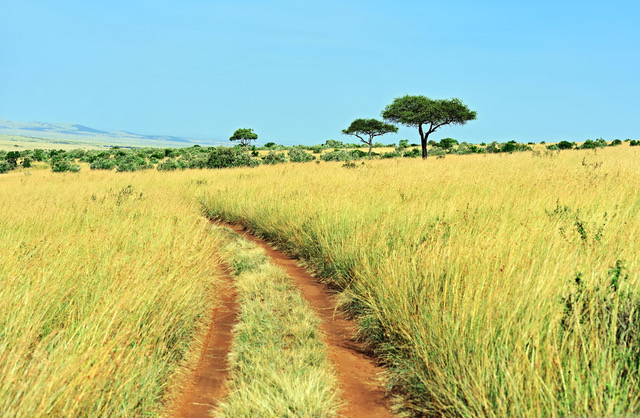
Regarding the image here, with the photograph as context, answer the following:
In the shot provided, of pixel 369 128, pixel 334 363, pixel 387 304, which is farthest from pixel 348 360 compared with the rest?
pixel 369 128

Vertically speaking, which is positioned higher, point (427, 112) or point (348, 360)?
point (427, 112)

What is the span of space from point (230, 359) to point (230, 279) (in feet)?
10.3

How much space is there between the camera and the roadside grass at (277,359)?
144 inches

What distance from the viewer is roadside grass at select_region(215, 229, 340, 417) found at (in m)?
3.66

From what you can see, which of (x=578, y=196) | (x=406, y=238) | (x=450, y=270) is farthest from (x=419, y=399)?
(x=578, y=196)

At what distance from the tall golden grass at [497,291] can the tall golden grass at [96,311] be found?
2326mm

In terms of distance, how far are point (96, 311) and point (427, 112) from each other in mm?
38501

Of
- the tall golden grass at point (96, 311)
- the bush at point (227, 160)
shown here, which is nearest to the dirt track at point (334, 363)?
the tall golden grass at point (96, 311)

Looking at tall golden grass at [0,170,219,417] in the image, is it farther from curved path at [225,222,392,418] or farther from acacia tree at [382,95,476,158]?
acacia tree at [382,95,476,158]

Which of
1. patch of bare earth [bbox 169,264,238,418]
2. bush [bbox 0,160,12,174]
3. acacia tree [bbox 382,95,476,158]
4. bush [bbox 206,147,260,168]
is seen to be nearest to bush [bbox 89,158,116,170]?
bush [bbox 0,160,12,174]

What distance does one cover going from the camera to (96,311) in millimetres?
4270

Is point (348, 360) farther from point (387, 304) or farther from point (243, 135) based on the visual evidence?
point (243, 135)

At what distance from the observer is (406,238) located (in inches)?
262

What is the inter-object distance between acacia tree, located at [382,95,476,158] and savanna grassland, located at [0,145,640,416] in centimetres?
3196
